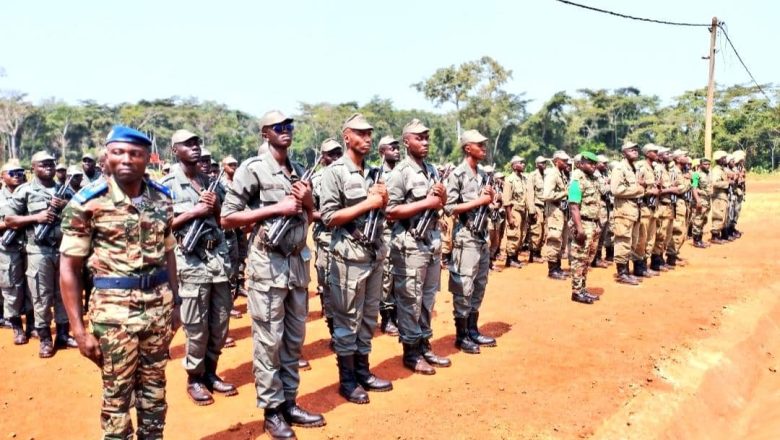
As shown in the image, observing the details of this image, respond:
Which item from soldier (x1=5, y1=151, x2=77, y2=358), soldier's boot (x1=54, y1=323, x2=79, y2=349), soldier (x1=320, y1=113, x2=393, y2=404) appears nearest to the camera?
soldier (x1=320, y1=113, x2=393, y2=404)

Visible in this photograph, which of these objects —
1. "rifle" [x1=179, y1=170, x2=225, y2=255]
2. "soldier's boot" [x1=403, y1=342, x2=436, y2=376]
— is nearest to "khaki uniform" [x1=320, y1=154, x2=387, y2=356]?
"soldier's boot" [x1=403, y1=342, x2=436, y2=376]

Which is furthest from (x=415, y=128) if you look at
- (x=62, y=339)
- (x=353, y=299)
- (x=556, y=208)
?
(x=556, y=208)

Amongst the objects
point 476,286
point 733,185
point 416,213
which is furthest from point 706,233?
point 416,213

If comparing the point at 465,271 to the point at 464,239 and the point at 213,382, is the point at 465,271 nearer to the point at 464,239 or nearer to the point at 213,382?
the point at 464,239

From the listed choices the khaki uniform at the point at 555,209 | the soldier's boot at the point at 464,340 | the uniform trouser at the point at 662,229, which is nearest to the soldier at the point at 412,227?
the soldier's boot at the point at 464,340

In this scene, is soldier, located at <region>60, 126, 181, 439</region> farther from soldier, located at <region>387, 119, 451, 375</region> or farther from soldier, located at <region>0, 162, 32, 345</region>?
soldier, located at <region>0, 162, 32, 345</region>

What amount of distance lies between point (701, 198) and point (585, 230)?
7.01m

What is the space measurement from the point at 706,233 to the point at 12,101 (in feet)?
189

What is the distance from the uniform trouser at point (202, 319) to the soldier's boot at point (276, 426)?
0.98 meters

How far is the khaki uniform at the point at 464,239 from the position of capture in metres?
5.71

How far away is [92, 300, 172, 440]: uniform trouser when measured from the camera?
10.0 feet

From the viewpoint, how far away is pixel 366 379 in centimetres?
488

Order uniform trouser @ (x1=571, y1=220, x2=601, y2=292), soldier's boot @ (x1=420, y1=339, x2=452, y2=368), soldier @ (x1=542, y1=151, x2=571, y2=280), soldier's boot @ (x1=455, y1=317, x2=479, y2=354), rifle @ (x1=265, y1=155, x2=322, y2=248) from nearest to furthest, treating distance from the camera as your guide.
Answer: rifle @ (x1=265, y1=155, x2=322, y2=248) → soldier's boot @ (x1=420, y1=339, x2=452, y2=368) → soldier's boot @ (x1=455, y1=317, x2=479, y2=354) → uniform trouser @ (x1=571, y1=220, x2=601, y2=292) → soldier @ (x1=542, y1=151, x2=571, y2=280)

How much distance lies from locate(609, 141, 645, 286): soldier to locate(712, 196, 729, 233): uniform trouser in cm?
586
